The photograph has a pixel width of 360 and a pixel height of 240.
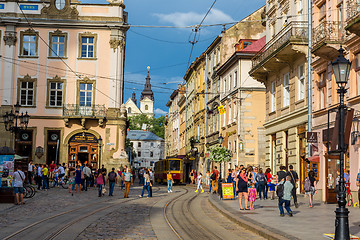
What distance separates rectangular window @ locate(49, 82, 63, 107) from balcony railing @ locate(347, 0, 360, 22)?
28719 mm

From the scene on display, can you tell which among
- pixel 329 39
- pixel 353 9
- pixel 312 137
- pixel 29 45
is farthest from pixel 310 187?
pixel 29 45

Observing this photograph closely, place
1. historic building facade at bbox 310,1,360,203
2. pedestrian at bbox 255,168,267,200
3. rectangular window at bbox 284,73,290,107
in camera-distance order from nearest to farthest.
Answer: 1. historic building facade at bbox 310,1,360,203
2. pedestrian at bbox 255,168,267,200
3. rectangular window at bbox 284,73,290,107

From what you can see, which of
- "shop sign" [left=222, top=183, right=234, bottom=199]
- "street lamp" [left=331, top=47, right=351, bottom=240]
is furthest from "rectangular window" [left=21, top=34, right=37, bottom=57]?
"street lamp" [left=331, top=47, right=351, bottom=240]

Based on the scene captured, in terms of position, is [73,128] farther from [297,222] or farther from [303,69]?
[297,222]

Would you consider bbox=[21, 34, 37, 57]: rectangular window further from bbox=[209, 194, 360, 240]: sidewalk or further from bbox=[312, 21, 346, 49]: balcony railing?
bbox=[209, 194, 360, 240]: sidewalk

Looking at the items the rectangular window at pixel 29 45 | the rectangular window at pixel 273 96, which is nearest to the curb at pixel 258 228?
the rectangular window at pixel 273 96

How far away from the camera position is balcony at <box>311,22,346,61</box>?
2173cm

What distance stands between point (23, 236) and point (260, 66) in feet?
73.2

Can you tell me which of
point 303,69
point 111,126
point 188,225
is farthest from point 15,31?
point 188,225

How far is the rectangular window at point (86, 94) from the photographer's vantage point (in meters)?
44.1

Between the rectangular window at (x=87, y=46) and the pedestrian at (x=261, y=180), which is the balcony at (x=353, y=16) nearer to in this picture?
the pedestrian at (x=261, y=180)

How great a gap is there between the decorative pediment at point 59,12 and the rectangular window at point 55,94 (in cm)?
583

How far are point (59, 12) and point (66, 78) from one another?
5.81 m

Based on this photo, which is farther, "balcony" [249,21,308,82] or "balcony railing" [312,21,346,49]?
"balcony" [249,21,308,82]
